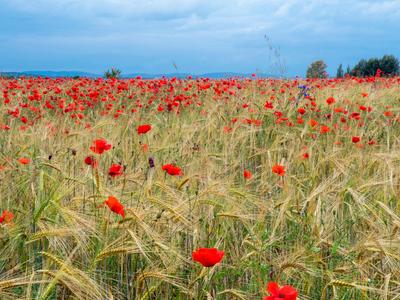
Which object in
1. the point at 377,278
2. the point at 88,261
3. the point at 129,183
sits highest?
the point at 129,183

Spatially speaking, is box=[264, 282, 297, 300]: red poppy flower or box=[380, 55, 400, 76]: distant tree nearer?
box=[264, 282, 297, 300]: red poppy flower

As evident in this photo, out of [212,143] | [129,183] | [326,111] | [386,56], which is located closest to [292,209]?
[129,183]

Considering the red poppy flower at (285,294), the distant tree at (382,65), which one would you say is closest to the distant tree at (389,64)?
the distant tree at (382,65)

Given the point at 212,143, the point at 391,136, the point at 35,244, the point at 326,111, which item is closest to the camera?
the point at 35,244

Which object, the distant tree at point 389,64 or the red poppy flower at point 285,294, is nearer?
the red poppy flower at point 285,294

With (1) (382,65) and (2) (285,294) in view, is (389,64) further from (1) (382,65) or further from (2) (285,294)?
(2) (285,294)

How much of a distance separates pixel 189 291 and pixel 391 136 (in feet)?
11.8

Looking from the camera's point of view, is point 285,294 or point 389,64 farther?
point 389,64

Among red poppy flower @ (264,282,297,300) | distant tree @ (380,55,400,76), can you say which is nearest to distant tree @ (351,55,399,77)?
distant tree @ (380,55,400,76)

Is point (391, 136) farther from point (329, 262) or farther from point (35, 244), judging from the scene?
point (35, 244)

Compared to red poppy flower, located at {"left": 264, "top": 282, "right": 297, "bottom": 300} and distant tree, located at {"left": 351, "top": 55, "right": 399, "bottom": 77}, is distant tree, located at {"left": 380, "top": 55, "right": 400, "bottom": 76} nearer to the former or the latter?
distant tree, located at {"left": 351, "top": 55, "right": 399, "bottom": 77}

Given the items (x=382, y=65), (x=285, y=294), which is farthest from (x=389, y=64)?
(x=285, y=294)

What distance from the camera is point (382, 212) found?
2.21 m

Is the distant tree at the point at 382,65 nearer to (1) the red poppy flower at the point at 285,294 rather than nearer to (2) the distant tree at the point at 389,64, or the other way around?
(2) the distant tree at the point at 389,64
